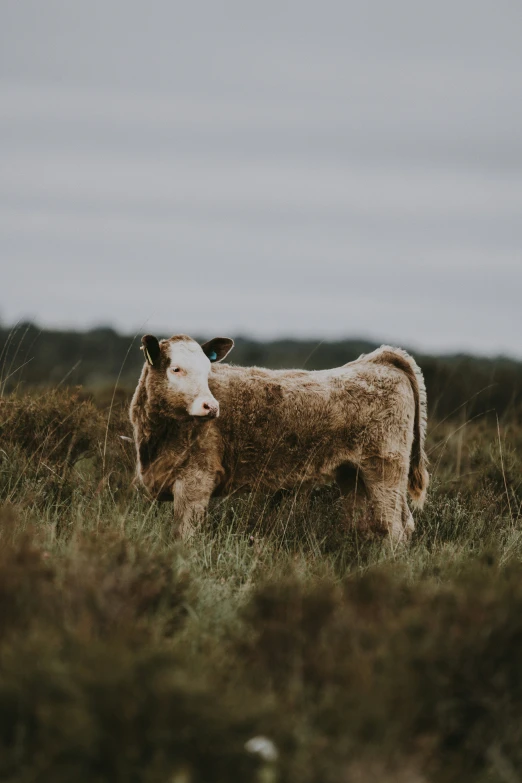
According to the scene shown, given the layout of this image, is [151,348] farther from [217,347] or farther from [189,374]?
[217,347]

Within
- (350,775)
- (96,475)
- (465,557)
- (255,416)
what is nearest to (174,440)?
(255,416)

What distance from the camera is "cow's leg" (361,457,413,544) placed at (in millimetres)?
6496

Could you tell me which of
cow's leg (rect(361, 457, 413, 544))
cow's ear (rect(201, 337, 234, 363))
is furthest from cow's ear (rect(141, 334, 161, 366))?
cow's leg (rect(361, 457, 413, 544))

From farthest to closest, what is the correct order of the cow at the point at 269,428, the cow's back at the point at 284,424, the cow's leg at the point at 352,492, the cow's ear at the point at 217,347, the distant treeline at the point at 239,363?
the distant treeline at the point at 239,363, the cow's leg at the point at 352,492, the cow's ear at the point at 217,347, the cow's back at the point at 284,424, the cow at the point at 269,428

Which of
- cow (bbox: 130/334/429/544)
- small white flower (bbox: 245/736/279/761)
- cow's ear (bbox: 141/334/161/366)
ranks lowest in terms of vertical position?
small white flower (bbox: 245/736/279/761)

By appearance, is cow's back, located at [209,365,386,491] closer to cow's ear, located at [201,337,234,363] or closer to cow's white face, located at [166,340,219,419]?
cow's ear, located at [201,337,234,363]

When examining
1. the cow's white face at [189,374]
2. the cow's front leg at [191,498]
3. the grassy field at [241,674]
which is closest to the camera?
the grassy field at [241,674]

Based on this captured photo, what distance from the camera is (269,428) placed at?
6273 mm

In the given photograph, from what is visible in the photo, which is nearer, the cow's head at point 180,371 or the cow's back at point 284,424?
the cow's head at point 180,371

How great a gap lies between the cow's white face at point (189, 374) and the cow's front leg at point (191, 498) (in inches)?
21.4

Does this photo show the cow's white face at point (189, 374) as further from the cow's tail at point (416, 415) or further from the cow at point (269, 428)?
the cow's tail at point (416, 415)

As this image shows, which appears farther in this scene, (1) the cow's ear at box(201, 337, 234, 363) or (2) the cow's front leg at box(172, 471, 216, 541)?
(1) the cow's ear at box(201, 337, 234, 363)

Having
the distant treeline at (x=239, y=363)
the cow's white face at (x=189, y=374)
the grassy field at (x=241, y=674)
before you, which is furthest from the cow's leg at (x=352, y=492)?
the grassy field at (x=241, y=674)

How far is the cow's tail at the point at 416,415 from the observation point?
6.88m
